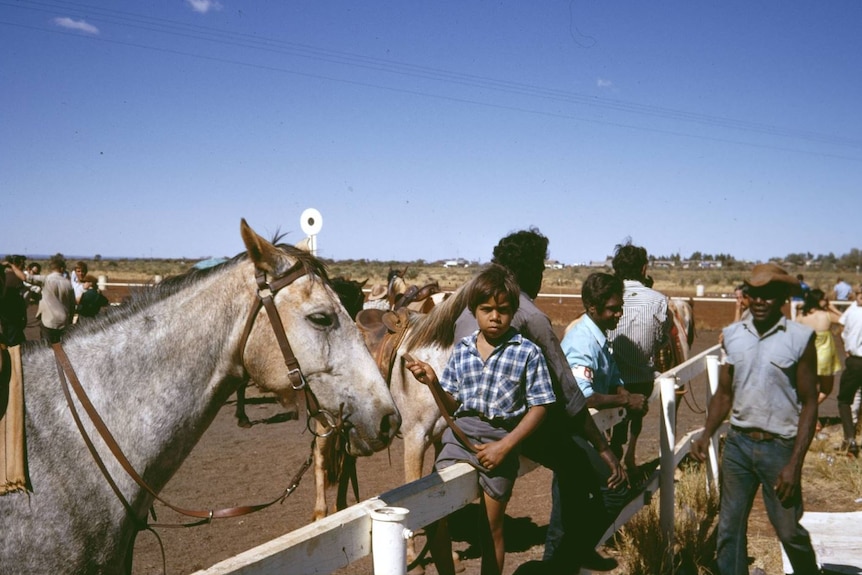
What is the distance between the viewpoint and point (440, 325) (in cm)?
464

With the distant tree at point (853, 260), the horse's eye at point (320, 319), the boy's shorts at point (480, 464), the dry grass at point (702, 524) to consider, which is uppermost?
the distant tree at point (853, 260)

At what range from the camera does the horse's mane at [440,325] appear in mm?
4363

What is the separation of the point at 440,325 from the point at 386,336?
3.26 feet

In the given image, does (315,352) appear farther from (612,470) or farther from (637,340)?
(637,340)

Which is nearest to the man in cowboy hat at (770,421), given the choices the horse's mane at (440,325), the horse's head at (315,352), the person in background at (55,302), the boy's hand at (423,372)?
the horse's mane at (440,325)

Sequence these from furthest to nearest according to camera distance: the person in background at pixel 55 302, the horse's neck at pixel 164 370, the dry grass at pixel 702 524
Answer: the person in background at pixel 55 302, the dry grass at pixel 702 524, the horse's neck at pixel 164 370

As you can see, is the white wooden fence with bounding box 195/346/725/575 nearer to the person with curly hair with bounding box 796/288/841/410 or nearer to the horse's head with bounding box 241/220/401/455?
the horse's head with bounding box 241/220/401/455

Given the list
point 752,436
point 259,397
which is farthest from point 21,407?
point 259,397

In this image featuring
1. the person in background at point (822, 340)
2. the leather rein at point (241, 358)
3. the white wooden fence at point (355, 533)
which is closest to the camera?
the white wooden fence at point (355, 533)

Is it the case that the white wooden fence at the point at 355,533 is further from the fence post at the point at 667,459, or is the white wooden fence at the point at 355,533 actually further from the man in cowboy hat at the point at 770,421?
the fence post at the point at 667,459

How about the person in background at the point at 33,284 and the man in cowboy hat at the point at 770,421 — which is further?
the person in background at the point at 33,284

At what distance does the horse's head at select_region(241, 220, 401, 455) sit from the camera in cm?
→ 258

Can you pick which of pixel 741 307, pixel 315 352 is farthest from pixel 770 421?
pixel 741 307

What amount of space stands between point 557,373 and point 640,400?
4.39 ft
